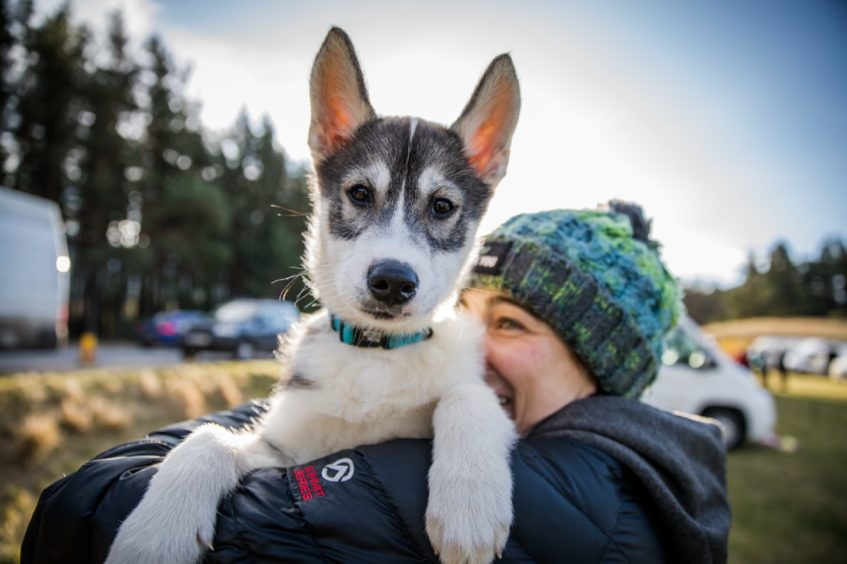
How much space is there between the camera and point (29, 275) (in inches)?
391

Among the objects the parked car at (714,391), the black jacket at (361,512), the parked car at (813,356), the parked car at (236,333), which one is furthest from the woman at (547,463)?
the parked car at (813,356)

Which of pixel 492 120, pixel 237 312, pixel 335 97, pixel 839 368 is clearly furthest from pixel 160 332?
pixel 839 368

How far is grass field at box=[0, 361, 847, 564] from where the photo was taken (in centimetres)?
454

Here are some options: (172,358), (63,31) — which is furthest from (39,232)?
(63,31)

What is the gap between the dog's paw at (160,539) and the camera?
4.91ft

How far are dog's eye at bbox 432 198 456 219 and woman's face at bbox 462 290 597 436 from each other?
54 centimetres

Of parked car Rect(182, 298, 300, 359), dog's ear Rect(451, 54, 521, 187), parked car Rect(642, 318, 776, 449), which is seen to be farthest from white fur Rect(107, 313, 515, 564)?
parked car Rect(182, 298, 300, 359)

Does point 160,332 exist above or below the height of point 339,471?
below

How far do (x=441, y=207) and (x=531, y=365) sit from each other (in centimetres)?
98

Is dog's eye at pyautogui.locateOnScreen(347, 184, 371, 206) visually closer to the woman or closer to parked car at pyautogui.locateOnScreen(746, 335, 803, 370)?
the woman

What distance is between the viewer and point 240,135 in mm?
41500

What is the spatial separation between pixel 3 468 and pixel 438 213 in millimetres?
4874

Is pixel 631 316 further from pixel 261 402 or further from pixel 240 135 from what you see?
→ pixel 240 135

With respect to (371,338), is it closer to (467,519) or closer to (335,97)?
(467,519)
